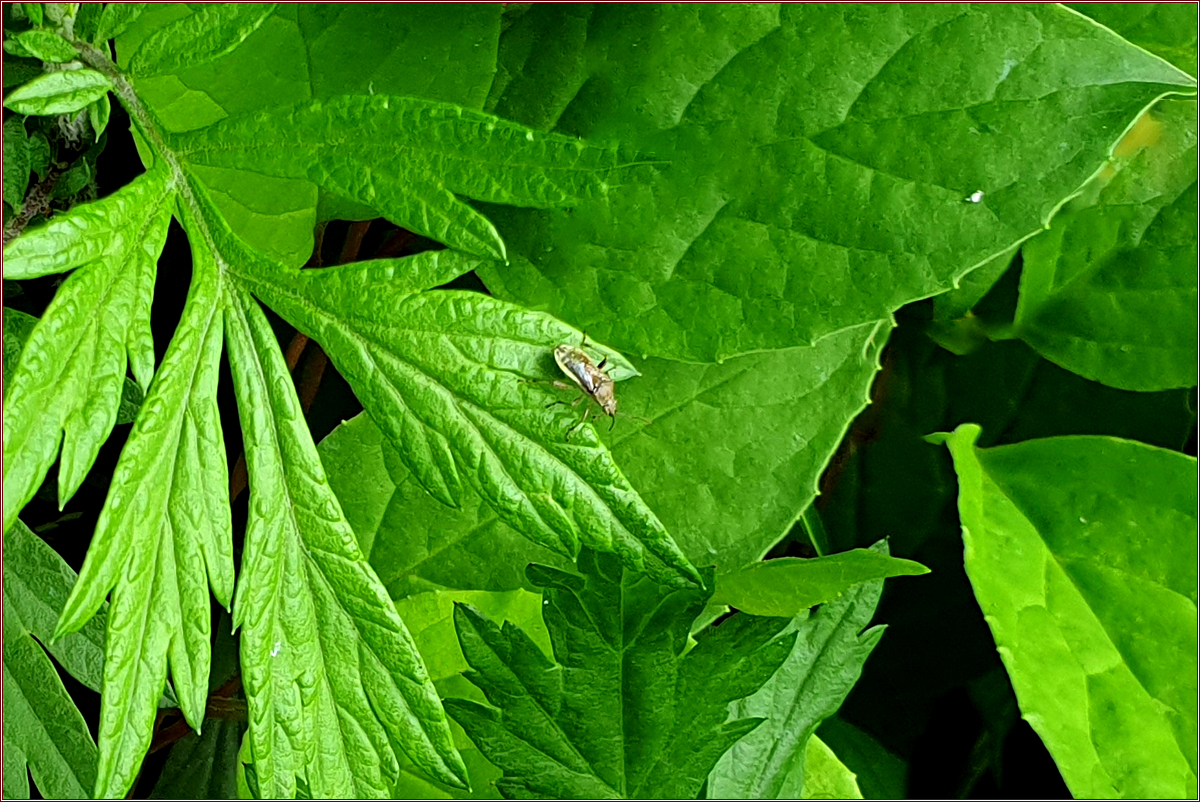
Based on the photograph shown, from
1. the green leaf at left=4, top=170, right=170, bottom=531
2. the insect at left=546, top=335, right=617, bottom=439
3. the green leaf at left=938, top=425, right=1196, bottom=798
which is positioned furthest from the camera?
the green leaf at left=938, top=425, right=1196, bottom=798

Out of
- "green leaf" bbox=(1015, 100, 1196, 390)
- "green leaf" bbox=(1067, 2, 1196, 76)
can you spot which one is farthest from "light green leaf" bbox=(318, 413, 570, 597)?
"green leaf" bbox=(1067, 2, 1196, 76)

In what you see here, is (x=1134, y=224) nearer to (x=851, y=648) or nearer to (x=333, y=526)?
(x=851, y=648)

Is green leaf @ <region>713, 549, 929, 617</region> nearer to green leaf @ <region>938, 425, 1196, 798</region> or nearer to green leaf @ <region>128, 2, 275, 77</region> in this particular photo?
green leaf @ <region>938, 425, 1196, 798</region>

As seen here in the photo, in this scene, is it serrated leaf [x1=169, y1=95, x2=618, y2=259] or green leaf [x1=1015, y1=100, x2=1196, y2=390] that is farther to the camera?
green leaf [x1=1015, y1=100, x2=1196, y2=390]

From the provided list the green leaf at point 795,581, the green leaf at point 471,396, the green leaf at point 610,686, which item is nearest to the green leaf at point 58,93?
the green leaf at point 471,396

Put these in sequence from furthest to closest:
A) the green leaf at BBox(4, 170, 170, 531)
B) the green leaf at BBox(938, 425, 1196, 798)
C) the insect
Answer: the green leaf at BBox(938, 425, 1196, 798)
the insect
the green leaf at BBox(4, 170, 170, 531)

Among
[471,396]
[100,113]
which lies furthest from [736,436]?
[100,113]
